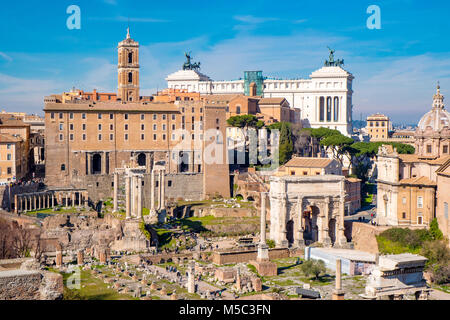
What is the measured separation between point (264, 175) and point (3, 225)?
92.5 ft

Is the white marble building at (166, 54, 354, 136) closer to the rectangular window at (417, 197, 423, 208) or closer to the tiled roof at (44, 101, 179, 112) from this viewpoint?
the tiled roof at (44, 101, 179, 112)

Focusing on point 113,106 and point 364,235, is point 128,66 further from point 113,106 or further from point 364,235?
point 364,235

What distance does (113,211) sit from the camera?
51.0 metres

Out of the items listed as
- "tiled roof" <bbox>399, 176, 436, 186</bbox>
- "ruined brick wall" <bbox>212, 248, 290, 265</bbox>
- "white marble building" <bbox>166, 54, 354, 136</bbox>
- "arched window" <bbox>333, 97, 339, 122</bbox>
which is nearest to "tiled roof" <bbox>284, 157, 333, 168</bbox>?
"tiled roof" <bbox>399, 176, 436, 186</bbox>

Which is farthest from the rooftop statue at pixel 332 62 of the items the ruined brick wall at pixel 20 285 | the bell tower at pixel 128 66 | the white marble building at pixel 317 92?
the ruined brick wall at pixel 20 285

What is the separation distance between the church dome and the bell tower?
111 feet

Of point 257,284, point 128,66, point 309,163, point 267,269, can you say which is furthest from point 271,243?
point 128,66

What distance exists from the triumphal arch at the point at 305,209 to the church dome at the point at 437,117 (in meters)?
10.1

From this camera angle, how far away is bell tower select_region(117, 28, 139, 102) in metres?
68.9

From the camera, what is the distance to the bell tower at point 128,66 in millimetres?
68938

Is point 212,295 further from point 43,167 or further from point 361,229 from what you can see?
point 43,167

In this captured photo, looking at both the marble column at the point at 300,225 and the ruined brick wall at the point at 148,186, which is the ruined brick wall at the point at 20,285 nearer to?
the marble column at the point at 300,225

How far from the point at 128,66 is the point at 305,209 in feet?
107
